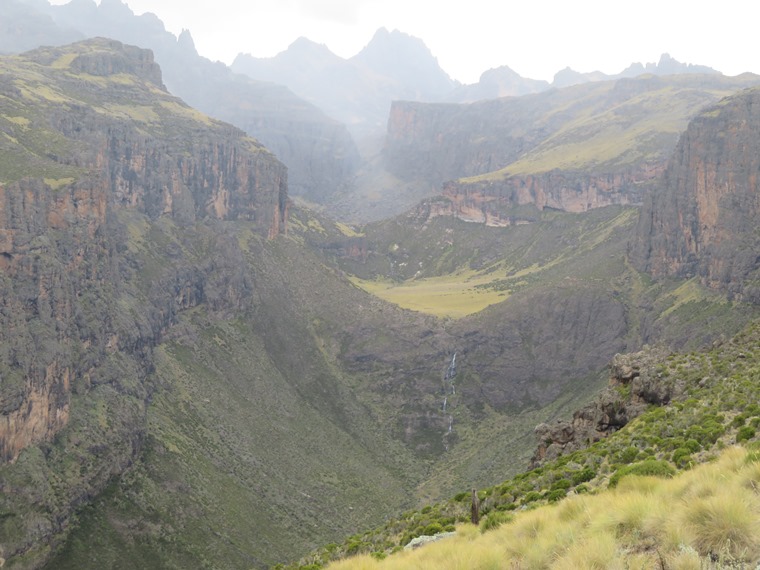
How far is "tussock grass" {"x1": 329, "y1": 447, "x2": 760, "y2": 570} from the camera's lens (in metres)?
14.9

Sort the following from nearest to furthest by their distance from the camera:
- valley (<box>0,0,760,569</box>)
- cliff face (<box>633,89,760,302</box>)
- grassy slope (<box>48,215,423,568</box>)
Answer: valley (<box>0,0,760,569</box>) < grassy slope (<box>48,215,423,568</box>) < cliff face (<box>633,89,760,302</box>)

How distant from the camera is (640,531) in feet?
55.7

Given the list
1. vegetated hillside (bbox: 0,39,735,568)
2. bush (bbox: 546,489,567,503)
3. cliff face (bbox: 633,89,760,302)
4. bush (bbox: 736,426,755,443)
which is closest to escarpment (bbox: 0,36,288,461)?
vegetated hillside (bbox: 0,39,735,568)

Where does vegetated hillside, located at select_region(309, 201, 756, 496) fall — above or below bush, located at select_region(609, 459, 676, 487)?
below

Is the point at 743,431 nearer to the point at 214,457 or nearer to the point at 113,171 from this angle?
the point at 214,457

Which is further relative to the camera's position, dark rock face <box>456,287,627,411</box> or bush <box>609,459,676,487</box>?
dark rock face <box>456,287,627,411</box>

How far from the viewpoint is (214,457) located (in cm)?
10156

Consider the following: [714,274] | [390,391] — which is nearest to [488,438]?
[390,391]

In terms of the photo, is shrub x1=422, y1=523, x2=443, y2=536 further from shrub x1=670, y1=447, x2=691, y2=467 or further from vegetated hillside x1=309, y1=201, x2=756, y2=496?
vegetated hillside x1=309, y1=201, x2=756, y2=496

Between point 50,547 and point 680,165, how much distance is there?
14933 centimetres

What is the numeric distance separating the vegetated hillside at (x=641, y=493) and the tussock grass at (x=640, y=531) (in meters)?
0.04

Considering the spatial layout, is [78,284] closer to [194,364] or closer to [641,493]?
[194,364]

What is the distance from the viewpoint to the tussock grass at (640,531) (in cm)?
1491

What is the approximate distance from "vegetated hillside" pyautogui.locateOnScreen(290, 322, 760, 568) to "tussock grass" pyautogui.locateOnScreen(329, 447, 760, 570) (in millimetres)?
35
